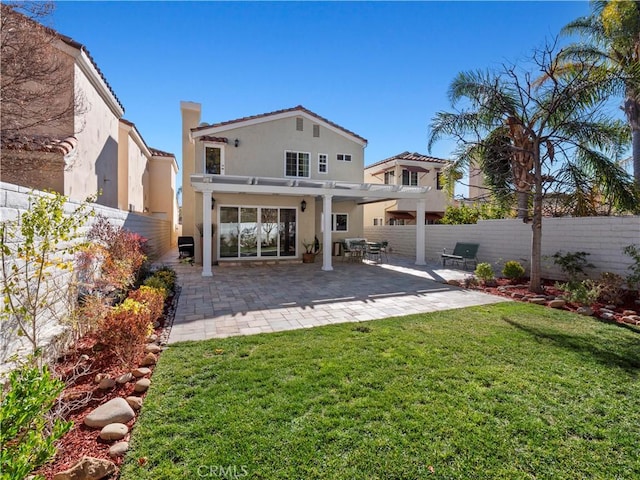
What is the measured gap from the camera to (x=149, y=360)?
5098 millimetres

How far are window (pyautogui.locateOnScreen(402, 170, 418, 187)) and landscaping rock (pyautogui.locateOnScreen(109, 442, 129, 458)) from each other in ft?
87.0

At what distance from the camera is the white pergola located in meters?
13.7

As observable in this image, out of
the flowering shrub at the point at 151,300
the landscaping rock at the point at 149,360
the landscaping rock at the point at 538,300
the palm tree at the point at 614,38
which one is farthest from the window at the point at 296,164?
the landscaping rock at the point at 149,360

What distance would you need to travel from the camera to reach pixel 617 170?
31.2 feet

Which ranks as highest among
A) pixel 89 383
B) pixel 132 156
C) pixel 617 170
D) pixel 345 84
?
pixel 345 84

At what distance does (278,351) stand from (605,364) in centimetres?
547

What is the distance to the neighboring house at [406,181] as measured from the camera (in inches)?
1063

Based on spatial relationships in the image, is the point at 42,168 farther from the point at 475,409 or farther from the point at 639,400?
the point at 639,400

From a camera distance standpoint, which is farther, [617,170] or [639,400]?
[617,170]

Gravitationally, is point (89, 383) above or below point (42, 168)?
below

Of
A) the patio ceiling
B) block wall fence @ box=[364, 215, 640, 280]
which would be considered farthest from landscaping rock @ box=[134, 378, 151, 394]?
block wall fence @ box=[364, 215, 640, 280]

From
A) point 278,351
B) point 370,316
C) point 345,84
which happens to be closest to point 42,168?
point 278,351

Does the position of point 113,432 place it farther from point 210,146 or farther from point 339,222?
point 339,222

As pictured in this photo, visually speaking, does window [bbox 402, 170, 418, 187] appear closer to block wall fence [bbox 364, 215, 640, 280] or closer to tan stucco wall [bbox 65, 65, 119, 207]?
block wall fence [bbox 364, 215, 640, 280]
